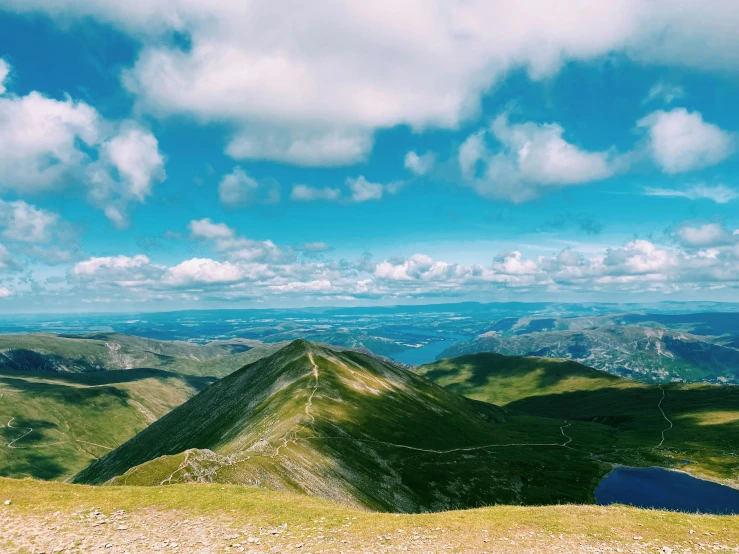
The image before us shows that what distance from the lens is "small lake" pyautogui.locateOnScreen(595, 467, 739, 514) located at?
110812mm

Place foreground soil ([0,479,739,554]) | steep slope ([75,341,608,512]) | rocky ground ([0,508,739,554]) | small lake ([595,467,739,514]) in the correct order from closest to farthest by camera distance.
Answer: rocky ground ([0,508,739,554]) < foreground soil ([0,479,739,554]) < steep slope ([75,341,608,512]) < small lake ([595,467,739,514])

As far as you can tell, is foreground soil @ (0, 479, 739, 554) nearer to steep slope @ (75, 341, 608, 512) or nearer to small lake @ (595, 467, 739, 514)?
steep slope @ (75, 341, 608, 512)

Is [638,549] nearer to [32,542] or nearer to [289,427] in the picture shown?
[32,542]

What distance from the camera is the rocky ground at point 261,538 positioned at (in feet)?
105

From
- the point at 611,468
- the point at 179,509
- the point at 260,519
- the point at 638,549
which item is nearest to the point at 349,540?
the point at 260,519

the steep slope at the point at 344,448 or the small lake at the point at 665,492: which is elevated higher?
the steep slope at the point at 344,448

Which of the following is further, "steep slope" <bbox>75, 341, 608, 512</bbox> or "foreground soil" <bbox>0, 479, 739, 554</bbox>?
"steep slope" <bbox>75, 341, 608, 512</bbox>

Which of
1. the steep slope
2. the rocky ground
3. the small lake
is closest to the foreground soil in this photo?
the rocky ground

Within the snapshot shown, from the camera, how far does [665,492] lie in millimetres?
122688

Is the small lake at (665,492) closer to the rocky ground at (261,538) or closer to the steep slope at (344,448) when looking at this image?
the steep slope at (344,448)

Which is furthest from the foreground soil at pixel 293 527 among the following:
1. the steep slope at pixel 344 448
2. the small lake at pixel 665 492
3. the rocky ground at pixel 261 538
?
the small lake at pixel 665 492

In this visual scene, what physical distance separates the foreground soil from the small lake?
85.5m

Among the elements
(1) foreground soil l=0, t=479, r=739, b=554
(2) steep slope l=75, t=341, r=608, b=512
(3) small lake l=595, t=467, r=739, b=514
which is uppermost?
(1) foreground soil l=0, t=479, r=739, b=554

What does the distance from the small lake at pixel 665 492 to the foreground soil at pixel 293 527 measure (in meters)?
85.5
